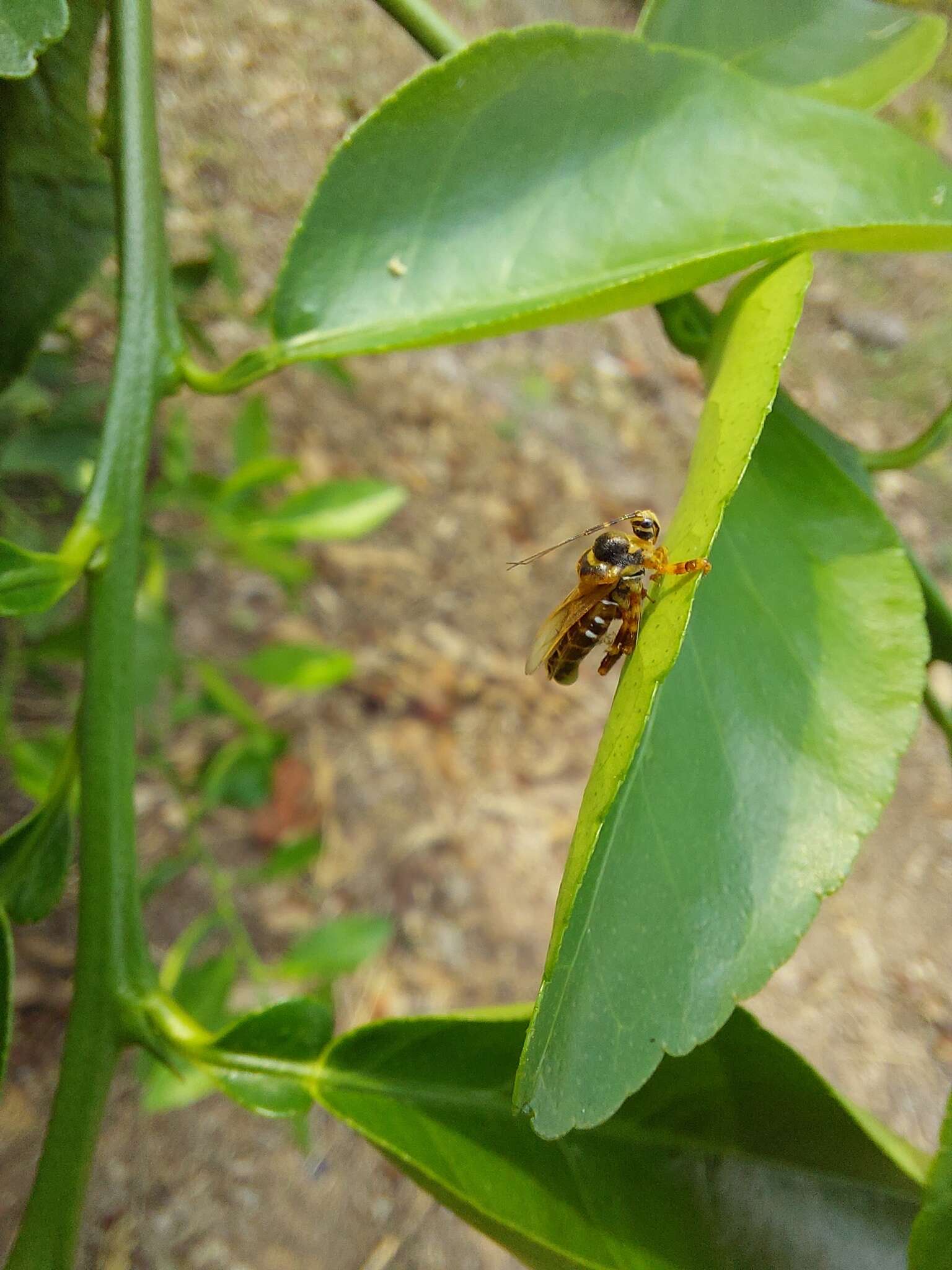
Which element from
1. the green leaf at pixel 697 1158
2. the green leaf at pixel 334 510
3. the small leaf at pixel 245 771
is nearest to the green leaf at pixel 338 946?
the small leaf at pixel 245 771

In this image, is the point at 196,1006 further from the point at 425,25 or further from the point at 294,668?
the point at 425,25

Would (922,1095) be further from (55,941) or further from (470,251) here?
(470,251)

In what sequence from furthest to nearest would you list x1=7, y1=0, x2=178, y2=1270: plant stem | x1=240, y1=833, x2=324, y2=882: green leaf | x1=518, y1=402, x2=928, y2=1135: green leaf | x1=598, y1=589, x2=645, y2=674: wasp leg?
x1=240, y1=833, x2=324, y2=882: green leaf < x1=598, y1=589, x2=645, y2=674: wasp leg < x1=7, y1=0, x2=178, y2=1270: plant stem < x1=518, y1=402, x2=928, y2=1135: green leaf

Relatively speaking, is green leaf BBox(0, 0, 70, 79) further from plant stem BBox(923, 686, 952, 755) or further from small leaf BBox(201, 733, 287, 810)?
small leaf BBox(201, 733, 287, 810)

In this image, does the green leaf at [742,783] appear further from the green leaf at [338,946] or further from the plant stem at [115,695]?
the green leaf at [338,946]

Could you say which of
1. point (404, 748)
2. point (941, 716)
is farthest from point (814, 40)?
point (404, 748)

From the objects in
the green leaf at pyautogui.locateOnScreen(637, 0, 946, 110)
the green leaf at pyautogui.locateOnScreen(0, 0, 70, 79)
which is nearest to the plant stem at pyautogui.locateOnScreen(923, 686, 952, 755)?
the green leaf at pyautogui.locateOnScreen(637, 0, 946, 110)
